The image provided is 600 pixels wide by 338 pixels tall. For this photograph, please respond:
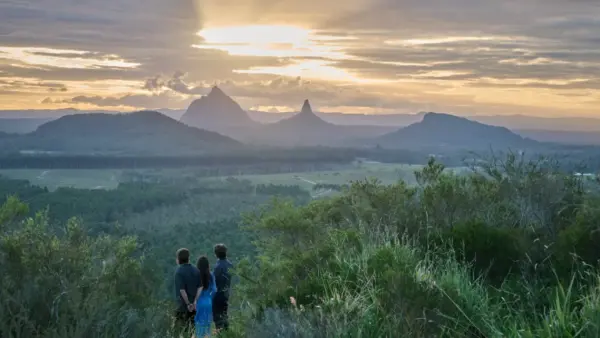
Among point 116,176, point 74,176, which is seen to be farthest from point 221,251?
point 116,176

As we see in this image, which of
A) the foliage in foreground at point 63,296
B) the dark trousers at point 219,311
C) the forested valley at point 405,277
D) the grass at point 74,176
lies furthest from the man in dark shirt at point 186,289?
the grass at point 74,176

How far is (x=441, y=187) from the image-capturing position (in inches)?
456

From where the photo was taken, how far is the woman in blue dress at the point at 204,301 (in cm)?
896

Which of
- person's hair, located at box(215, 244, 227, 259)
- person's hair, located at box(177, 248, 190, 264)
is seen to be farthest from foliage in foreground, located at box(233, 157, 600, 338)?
person's hair, located at box(177, 248, 190, 264)

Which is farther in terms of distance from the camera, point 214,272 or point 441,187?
point 441,187

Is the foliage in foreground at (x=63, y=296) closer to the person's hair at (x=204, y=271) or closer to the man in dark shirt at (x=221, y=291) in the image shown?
the person's hair at (x=204, y=271)

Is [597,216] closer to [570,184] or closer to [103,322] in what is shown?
[570,184]

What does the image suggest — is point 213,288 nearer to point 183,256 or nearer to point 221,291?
point 221,291

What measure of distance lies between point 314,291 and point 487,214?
14.4 feet

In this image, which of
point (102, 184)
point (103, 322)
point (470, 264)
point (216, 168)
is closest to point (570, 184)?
point (470, 264)

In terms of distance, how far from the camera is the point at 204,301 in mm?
9039

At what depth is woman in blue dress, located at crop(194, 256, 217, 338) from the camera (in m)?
8.96

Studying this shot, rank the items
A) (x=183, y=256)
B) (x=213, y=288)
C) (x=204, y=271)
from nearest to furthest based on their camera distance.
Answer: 1. (x=183, y=256)
2. (x=204, y=271)
3. (x=213, y=288)

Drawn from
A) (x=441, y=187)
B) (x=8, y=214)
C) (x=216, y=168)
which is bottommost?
(x=216, y=168)
